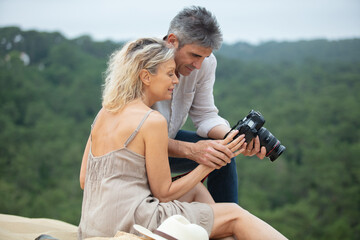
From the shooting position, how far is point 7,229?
239 cm

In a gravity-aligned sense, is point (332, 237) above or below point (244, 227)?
below

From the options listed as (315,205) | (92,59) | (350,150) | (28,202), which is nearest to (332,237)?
(315,205)

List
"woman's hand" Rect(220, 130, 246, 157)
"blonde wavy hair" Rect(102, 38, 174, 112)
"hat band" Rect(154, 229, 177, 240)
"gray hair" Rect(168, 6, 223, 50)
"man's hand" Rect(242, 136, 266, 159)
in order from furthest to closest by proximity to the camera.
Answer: "gray hair" Rect(168, 6, 223, 50)
"man's hand" Rect(242, 136, 266, 159)
"woman's hand" Rect(220, 130, 246, 157)
"blonde wavy hair" Rect(102, 38, 174, 112)
"hat band" Rect(154, 229, 177, 240)

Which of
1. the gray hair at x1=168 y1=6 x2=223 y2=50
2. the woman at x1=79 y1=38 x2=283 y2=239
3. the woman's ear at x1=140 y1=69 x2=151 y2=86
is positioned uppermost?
the gray hair at x1=168 y1=6 x2=223 y2=50

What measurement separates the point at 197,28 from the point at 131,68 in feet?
1.66

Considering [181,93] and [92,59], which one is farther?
[92,59]

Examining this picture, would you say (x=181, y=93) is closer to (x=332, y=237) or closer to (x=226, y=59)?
(x=332, y=237)

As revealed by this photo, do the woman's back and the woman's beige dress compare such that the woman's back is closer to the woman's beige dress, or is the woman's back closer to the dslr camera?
the woman's beige dress

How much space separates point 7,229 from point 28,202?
23.1 m

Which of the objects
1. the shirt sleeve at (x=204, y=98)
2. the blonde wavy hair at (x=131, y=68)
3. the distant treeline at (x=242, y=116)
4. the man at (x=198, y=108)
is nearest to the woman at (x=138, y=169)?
the blonde wavy hair at (x=131, y=68)

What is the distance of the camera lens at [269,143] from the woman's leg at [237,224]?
410 mm

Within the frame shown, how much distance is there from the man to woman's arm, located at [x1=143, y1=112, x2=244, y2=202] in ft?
0.63

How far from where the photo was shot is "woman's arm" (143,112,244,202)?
69.8 inches

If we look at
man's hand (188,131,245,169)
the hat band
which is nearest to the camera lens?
man's hand (188,131,245,169)
